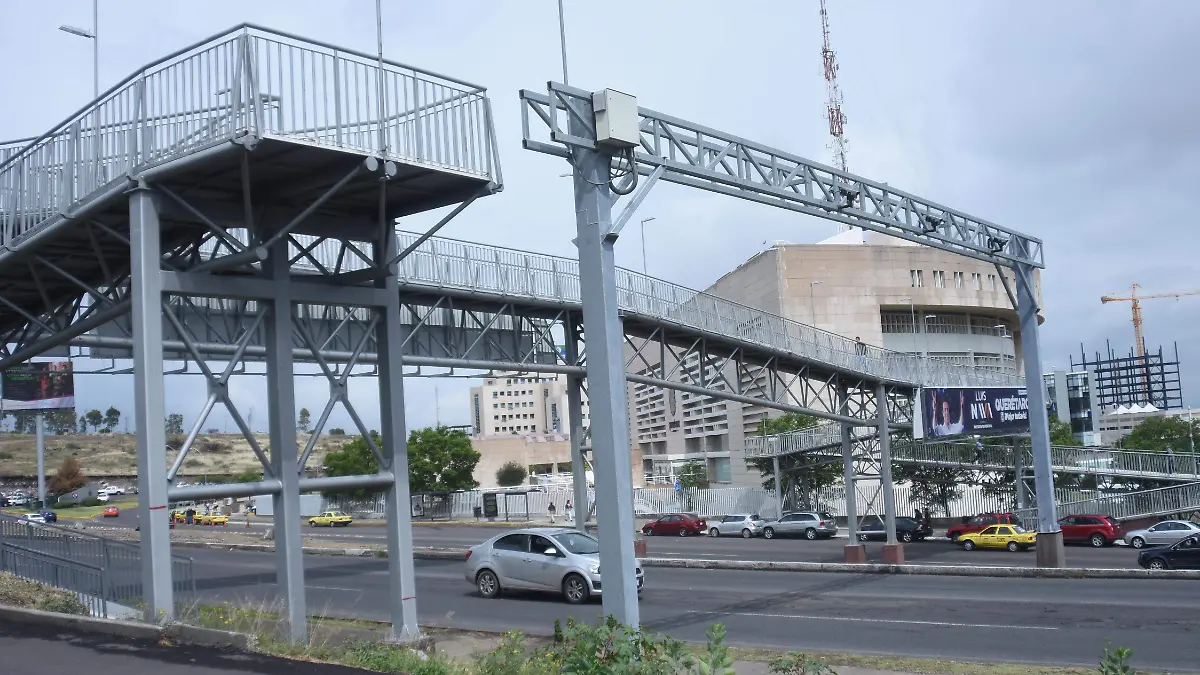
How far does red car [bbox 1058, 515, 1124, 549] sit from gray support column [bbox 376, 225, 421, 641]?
33.6 metres

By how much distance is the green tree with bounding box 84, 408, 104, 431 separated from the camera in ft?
443

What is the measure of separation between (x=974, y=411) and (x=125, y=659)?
104 feet

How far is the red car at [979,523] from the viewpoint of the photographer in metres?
41.8

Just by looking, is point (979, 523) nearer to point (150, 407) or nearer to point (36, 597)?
point (36, 597)

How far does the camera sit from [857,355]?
34969 millimetres

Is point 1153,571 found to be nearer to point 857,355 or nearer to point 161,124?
point 857,355

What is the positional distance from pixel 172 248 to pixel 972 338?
8123cm

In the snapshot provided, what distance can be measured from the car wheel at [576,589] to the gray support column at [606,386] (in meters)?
8.49

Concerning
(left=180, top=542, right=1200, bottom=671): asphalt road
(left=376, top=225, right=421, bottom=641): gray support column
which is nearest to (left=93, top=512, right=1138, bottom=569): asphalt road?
(left=180, top=542, right=1200, bottom=671): asphalt road

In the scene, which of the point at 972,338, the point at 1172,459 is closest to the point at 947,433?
the point at 1172,459

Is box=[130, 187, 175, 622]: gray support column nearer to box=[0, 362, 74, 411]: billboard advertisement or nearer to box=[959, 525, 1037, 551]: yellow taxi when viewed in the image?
box=[959, 525, 1037, 551]: yellow taxi

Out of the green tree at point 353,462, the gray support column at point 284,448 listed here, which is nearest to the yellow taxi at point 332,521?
the green tree at point 353,462

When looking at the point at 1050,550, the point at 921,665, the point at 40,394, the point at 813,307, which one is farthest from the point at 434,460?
the point at 921,665

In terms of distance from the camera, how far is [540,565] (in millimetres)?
23125
